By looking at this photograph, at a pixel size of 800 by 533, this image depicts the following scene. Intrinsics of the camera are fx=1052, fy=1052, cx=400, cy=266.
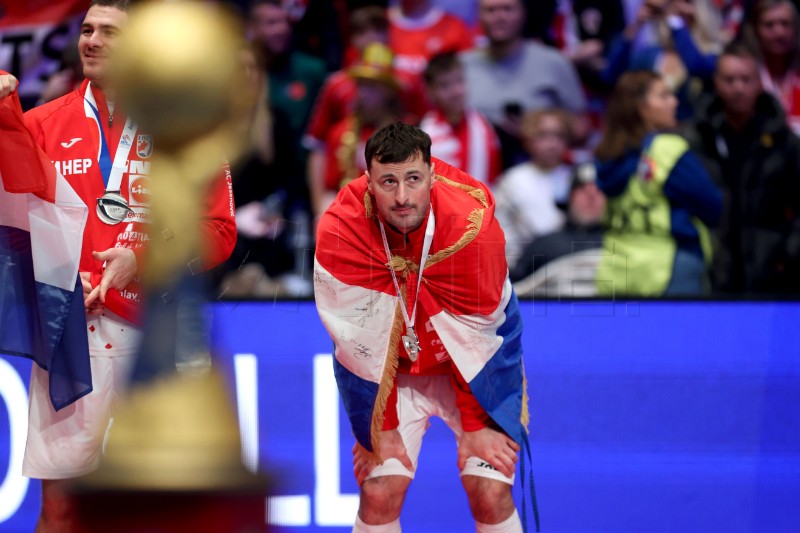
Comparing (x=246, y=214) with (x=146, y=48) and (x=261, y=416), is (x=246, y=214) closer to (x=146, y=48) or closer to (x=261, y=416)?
(x=261, y=416)

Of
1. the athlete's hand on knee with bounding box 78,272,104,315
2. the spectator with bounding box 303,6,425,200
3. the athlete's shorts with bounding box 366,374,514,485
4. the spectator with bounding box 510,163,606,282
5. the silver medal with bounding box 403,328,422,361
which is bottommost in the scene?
the athlete's shorts with bounding box 366,374,514,485

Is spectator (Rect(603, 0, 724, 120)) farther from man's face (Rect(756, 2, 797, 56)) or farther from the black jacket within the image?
the black jacket

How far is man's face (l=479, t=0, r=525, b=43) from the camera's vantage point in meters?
6.08

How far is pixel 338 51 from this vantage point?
6.30 metres

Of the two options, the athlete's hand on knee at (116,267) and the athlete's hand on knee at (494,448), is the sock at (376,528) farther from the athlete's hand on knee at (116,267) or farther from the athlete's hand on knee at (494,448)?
the athlete's hand on knee at (116,267)

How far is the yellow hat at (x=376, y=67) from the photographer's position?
5.81 m

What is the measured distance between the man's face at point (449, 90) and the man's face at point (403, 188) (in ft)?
8.73

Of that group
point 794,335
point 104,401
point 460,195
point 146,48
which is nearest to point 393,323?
point 460,195

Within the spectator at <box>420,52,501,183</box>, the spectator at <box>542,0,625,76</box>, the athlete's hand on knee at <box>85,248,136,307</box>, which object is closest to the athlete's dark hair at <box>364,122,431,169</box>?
the athlete's hand on knee at <box>85,248,136,307</box>

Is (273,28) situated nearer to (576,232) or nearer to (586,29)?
(586,29)

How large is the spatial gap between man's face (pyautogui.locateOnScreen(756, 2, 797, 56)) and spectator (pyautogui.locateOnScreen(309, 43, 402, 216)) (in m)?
2.13

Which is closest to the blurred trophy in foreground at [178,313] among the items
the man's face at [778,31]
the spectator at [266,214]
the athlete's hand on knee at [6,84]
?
the athlete's hand on knee at [6,84]

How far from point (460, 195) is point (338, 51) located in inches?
122

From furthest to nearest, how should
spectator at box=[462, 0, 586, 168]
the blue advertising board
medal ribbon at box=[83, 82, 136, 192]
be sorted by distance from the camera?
spectator at box=[462, 0, 586, 168] < the blue advertising board < medal ribbon at box=[83, 82, 136, 192]
